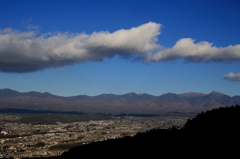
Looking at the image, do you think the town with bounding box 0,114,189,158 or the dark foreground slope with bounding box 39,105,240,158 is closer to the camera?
the dark foreground slope with bounding box 39,105,240,158

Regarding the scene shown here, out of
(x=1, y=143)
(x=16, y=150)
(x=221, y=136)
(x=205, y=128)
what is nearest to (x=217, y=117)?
(x=205, y=128)

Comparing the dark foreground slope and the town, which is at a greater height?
the dark foreground slope

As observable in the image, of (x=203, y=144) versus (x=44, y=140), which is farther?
(x=44, y=140)

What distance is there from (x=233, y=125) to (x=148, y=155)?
45.7 ft

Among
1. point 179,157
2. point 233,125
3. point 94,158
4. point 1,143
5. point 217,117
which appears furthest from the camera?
point 1,143

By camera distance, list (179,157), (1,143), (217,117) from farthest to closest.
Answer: (1,143)
(217,117)
(179,157)

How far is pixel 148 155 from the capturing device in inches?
1277

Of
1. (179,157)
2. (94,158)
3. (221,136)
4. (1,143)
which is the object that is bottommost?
(1,143)

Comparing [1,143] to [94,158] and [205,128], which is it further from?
[205,128]

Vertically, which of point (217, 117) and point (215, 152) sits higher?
point (217, 117)

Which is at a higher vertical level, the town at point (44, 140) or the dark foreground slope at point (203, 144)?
the dark foreground slope at point (203, 144)

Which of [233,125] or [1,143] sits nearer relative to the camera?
[233,125]

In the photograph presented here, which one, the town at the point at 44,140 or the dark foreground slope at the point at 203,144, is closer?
the dark foreground slope at the point at 203,144

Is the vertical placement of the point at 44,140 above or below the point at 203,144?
below
